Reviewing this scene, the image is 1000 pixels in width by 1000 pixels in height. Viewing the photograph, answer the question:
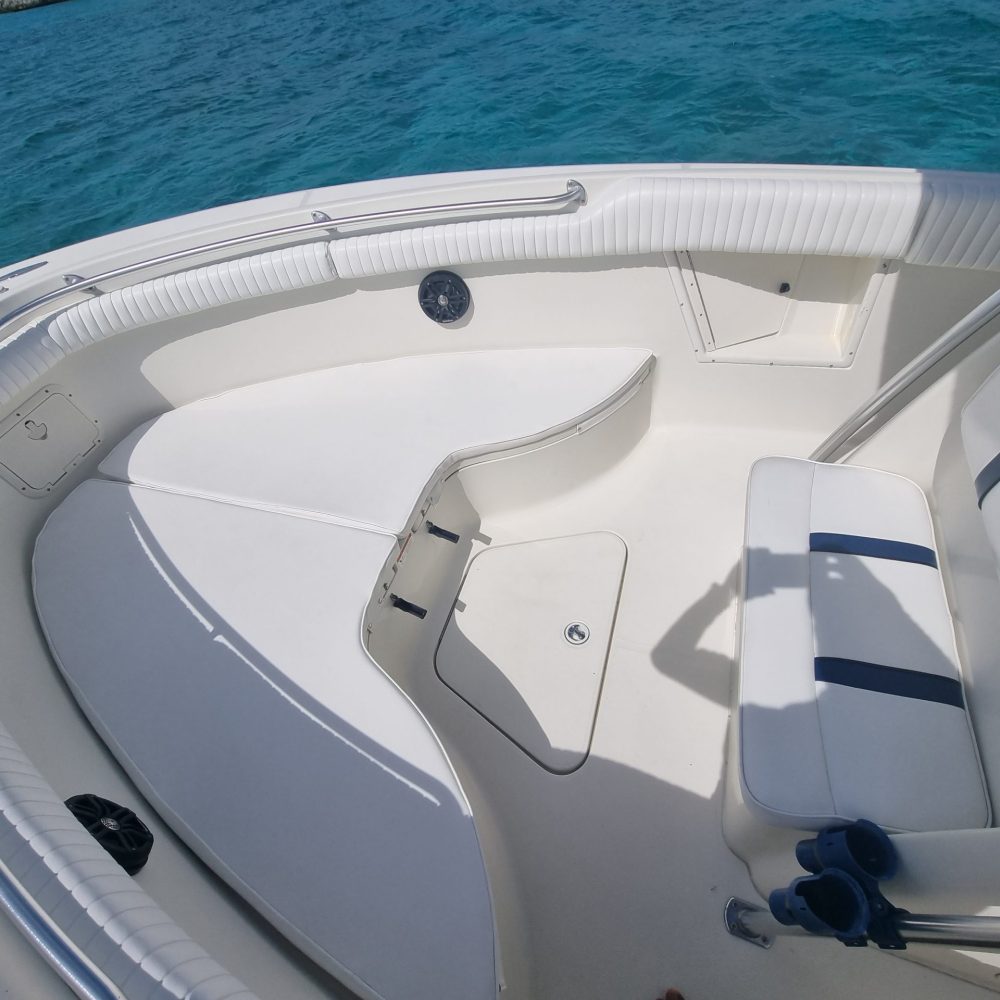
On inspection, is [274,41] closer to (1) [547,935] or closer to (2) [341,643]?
(2) [341,643]

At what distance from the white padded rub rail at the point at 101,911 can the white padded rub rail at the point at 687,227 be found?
1.49 m

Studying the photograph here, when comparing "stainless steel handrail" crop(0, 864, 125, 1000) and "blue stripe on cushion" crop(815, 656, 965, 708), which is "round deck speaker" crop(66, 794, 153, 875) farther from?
"blue stripe on cushion" crop(815, 656, 965, 708)

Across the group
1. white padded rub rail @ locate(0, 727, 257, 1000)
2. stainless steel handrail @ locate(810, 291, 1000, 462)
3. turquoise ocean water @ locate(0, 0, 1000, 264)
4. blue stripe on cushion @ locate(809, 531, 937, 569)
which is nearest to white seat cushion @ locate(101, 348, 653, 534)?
stainless steel handrail @ locate(810, 291, 1000, 462)

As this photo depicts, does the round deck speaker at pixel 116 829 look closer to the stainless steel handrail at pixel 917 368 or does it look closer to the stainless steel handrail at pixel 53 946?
the stainless steel handrail at pixel 53 946

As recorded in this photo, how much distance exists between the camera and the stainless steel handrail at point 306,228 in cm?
173

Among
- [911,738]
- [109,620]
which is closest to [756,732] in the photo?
[911,738]

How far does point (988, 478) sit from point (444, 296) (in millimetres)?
1461

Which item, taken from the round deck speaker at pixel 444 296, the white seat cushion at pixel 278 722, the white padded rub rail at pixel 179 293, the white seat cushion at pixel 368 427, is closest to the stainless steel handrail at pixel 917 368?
the white seat cushion at pixel 368 427

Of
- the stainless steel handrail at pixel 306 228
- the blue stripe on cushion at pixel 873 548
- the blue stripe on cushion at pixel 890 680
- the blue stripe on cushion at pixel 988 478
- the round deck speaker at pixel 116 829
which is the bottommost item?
the blue stripe on cushion at pixel 890 680

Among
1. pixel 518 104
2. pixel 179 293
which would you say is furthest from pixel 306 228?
pixel 518 104

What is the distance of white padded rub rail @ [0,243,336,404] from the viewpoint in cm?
180

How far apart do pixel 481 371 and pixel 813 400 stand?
107 cm

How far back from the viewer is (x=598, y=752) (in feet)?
5.31

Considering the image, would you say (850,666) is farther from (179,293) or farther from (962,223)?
(179,293)
